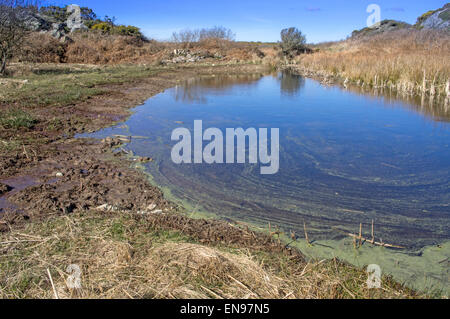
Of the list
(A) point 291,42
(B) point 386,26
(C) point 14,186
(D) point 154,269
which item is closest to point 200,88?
(C) point 14,186

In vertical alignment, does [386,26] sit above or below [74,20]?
above

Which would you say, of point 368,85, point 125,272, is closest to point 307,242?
point 125,272

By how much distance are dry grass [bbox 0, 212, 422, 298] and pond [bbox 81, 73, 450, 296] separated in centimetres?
78

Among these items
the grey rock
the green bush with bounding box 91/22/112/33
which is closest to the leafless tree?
the grey rock

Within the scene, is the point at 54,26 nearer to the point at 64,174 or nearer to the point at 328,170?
the point at 64,174

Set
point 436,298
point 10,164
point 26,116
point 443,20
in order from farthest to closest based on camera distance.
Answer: point 443,20
point 26,116
point 10,164
point 436,298

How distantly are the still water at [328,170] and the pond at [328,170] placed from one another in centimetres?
1

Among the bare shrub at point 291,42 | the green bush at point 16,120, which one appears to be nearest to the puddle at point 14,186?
the green bush at point 16,120

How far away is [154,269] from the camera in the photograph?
8.00 ft

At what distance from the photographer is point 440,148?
5.70m

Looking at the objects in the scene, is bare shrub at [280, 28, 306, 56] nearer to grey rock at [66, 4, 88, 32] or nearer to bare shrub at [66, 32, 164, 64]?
bare shrub at [66, 32, 164, 64]

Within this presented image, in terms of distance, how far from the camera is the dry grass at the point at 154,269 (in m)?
2.24
